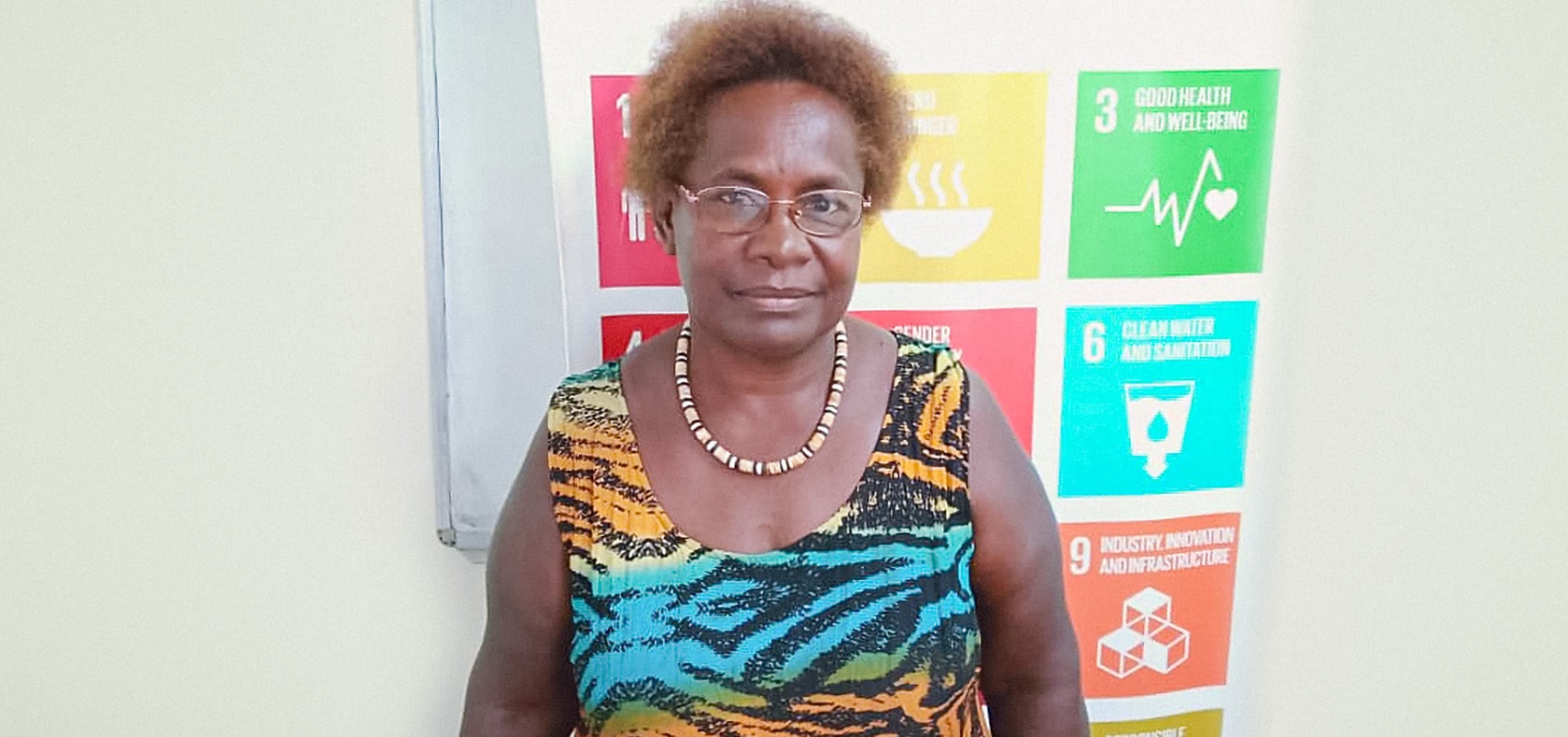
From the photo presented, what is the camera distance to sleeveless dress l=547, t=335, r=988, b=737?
3.18 ft

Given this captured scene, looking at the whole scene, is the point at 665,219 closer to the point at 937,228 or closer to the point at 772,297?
the point at 772,297

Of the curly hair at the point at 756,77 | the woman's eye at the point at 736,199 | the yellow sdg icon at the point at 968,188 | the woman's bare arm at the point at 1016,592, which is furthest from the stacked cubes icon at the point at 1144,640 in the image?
the woman's eye at the point at 736,199

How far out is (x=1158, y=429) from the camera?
1.38m

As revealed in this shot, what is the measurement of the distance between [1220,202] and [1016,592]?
0.59 metres

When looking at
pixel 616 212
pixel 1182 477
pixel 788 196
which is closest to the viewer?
pixel 788 196

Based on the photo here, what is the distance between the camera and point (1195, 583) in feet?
4.69

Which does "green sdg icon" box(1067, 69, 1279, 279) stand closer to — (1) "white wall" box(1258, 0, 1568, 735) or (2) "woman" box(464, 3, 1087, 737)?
(1) "white wall" box(1258, 0, 1568, 735)

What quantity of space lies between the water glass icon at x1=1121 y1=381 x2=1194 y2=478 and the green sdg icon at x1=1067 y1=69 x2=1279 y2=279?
14 cm

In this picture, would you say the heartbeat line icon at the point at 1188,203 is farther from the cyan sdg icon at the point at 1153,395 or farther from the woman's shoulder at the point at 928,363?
the woman's shoulder at the point at 928,363

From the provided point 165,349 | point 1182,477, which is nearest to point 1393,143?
point 1182,477

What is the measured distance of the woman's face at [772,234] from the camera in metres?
0.92

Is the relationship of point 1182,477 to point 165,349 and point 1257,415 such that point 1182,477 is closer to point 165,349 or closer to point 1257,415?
point 1257,415

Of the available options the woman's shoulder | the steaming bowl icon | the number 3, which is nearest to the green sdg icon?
the number 3

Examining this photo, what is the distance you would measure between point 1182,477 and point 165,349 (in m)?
1.24
